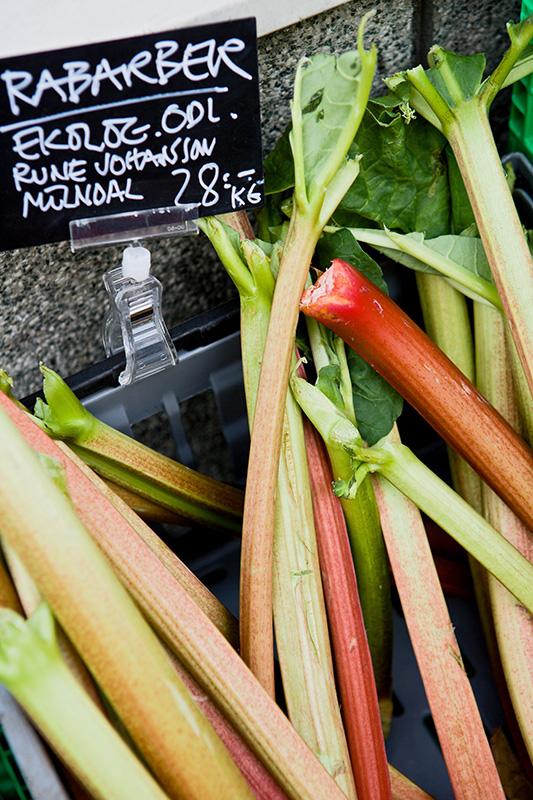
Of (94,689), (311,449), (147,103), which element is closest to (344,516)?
(311,449)

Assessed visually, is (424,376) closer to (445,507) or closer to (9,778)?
(445,507)

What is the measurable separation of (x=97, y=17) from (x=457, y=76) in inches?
18.0

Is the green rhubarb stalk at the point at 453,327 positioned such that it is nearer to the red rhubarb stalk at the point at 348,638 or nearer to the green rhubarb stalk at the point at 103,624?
the red rhubarb stalk at the point at 348,638

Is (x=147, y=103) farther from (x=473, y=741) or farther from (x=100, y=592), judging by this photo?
(x=473, y=741)

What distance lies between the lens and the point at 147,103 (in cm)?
93

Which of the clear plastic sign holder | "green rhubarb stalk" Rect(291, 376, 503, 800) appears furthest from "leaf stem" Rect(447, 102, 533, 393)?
the clear plastic sign holder

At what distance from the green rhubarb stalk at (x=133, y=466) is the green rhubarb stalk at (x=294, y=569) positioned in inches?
5.6

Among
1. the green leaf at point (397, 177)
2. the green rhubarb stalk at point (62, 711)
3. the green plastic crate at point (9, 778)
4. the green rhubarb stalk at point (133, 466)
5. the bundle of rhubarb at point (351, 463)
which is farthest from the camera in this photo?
the green leaf at point (397, 177)

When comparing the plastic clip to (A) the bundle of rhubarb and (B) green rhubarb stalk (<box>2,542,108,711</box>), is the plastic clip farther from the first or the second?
(B) green rhubarb stalk (<box>2,542,108,711</box>)

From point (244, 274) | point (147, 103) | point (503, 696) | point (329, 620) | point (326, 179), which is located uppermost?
point (147, 103)

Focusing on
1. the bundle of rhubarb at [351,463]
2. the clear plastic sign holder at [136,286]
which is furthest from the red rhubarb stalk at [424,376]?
the clear plastic sign holder at [136,286]

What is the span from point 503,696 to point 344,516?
1.09 ft

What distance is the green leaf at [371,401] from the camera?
3.38 ft

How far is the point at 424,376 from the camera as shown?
101cm
